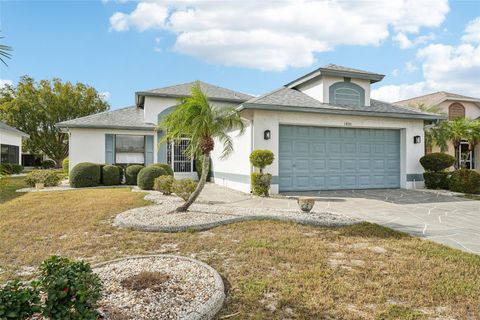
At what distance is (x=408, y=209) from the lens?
8938 mm

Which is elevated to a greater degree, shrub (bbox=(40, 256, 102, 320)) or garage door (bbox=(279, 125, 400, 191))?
garage door (bbox=(279, 125, 400, 191))

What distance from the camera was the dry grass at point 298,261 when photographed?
3.33 meters

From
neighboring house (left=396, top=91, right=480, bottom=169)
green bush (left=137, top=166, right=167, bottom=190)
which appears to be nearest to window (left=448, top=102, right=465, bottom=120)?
neighboring house (left=396, top=91, right=480, bottom=169)

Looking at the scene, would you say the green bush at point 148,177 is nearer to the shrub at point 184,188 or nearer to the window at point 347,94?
the shrub at point 184,188

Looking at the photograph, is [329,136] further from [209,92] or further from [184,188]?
[209,92]

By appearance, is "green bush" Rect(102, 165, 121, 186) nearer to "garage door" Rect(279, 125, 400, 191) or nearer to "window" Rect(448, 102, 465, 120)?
"garage door" Rect(279, 125, 400, 191)

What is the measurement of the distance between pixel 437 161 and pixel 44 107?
117ft

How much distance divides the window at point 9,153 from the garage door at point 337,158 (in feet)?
79.2

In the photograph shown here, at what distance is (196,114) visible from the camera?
7.17 metres

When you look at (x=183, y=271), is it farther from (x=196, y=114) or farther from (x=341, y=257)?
(x=196, y=114)

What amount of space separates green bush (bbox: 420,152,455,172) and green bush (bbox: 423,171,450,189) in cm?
23

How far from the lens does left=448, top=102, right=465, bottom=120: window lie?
2377cm

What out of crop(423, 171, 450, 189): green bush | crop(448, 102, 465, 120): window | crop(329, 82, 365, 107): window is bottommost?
crop(423, 171, 450, 189): green bush

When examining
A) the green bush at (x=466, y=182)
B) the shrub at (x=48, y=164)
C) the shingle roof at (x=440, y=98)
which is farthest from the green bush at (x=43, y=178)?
the shingle roof at (x=440, y=98)
